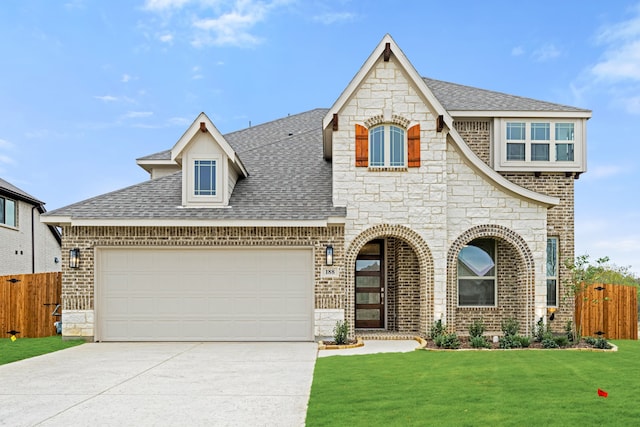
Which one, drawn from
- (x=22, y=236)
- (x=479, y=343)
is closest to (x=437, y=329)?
(x=479, y=343)

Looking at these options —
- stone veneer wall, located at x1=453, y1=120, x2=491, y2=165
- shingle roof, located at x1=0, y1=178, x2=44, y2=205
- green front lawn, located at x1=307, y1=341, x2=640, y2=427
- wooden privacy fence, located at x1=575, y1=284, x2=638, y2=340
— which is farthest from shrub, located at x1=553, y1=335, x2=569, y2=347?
shingle roof, located at x1=0, y1=178, x2=44, y2=205

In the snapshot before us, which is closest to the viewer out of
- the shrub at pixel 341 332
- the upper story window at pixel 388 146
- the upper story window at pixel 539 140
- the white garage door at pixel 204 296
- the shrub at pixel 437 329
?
the shrub at pixel 341 332

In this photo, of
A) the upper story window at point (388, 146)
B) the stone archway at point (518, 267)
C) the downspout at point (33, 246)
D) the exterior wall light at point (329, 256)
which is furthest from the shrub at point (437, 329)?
the downspout at point (33, 246)

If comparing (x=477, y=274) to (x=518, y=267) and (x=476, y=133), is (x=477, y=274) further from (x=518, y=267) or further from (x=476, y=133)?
(x=476, y=133)

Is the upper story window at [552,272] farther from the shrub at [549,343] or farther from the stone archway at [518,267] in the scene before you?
the shrub at [549,343]

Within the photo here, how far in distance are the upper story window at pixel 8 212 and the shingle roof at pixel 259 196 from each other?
12.5m

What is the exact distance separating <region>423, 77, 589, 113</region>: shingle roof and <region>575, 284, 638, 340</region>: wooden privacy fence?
5730 mm

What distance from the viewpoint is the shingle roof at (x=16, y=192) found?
23.9 m

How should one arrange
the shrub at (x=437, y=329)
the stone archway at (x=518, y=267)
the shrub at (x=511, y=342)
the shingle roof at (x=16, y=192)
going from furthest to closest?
the shingle roof at (x=16, y=192), the stone archway at (x=518, y=267), the shrub at (x=437, y=329), the shrub at (x=511, y=342)

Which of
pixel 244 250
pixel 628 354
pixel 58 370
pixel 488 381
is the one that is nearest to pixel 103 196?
pixel 244 250

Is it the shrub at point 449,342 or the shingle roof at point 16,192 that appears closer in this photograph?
the shrub at point 449,342

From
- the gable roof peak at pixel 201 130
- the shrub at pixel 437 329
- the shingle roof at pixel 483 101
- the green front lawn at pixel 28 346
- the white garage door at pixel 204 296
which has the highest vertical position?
the shingle roof at pixel 483 101

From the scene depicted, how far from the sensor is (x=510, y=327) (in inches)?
556

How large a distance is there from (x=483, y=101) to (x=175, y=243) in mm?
10765
